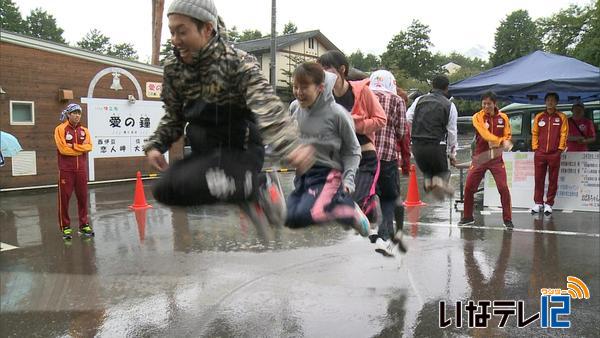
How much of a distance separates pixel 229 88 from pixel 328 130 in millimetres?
935

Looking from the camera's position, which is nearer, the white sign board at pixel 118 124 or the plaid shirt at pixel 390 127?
the plaid shirt at pixel 390 127

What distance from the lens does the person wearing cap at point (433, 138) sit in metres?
4.28

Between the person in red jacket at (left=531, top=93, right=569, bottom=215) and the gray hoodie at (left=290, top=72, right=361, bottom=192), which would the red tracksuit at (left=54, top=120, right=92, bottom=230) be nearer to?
the gray hoodie at (left=290, top=72, right=361, bottom=192)

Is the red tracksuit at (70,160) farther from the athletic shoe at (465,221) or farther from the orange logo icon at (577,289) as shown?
the orange logo icon at (577,289)

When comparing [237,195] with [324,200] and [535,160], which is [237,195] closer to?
[324,200]

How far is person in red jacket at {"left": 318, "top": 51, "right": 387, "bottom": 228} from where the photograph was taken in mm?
3420

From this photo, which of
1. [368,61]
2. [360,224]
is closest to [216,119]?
[360,224]

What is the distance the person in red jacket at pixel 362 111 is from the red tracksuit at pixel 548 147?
6.29m

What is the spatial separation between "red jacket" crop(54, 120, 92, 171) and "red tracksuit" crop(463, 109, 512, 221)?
5.65 metres

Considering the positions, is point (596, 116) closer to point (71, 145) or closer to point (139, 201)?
point (139, 201)

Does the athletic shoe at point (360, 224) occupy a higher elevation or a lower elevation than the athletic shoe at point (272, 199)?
lower

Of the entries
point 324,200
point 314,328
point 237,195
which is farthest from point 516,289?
point 237,195

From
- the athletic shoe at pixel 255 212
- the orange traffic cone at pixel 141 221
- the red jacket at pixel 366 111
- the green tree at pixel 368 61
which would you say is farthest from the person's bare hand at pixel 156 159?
the orange traffic cone at pixel 141 221

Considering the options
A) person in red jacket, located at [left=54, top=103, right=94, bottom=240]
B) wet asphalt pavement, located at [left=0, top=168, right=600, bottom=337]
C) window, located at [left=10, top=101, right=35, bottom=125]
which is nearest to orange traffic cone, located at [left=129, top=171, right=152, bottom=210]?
wet asphalt pavement, located at [left=0, top=168, right=600, bottom=337]
